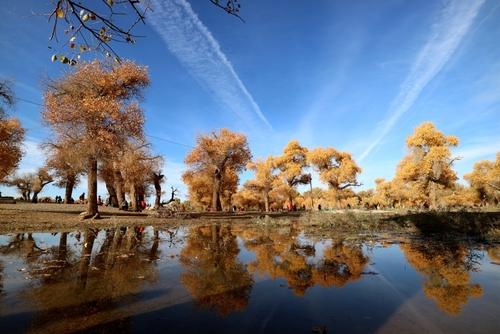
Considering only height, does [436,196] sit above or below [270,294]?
above

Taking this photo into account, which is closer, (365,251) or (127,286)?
(127,286)

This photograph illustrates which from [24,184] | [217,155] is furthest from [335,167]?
[24,184]

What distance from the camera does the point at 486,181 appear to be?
189 ft

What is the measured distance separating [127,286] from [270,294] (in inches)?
101

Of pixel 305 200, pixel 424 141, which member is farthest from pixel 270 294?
pixel 305 200

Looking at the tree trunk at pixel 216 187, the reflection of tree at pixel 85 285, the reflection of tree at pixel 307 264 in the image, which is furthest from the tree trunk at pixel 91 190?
the tree trunk at pixel 216 187

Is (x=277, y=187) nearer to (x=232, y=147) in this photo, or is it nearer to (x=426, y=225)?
(x=232, y=147)

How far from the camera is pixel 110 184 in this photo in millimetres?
44531

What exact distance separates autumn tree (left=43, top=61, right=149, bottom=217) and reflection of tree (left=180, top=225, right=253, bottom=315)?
14278 millimetres

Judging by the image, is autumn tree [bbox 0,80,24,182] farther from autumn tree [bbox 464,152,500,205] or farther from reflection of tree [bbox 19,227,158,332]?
autumn tree [bbox 464,152,500,205]

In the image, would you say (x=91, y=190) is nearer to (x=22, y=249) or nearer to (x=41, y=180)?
(x=22, y=249)

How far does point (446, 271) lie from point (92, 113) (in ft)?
68.7

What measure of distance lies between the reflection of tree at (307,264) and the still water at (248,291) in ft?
0.09

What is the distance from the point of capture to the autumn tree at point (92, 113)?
20422 mm
